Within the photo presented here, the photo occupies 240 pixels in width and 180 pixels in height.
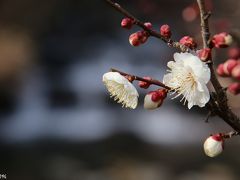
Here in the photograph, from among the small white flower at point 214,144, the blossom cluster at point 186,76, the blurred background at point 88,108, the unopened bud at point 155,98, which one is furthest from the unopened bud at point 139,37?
the blurred background at point 88,108

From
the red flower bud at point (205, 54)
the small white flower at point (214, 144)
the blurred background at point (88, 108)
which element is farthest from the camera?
the blurred background at point (88, 108)

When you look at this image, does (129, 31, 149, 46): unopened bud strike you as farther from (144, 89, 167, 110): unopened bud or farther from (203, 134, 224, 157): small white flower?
(203, 134, 224, 157): small white flower

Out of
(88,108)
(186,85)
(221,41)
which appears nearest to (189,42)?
(221,41)

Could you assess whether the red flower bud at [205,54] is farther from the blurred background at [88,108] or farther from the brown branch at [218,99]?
the blurred background at [88,108]

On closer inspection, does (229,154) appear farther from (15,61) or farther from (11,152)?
(15,61)

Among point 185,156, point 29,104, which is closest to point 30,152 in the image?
point 29,104
